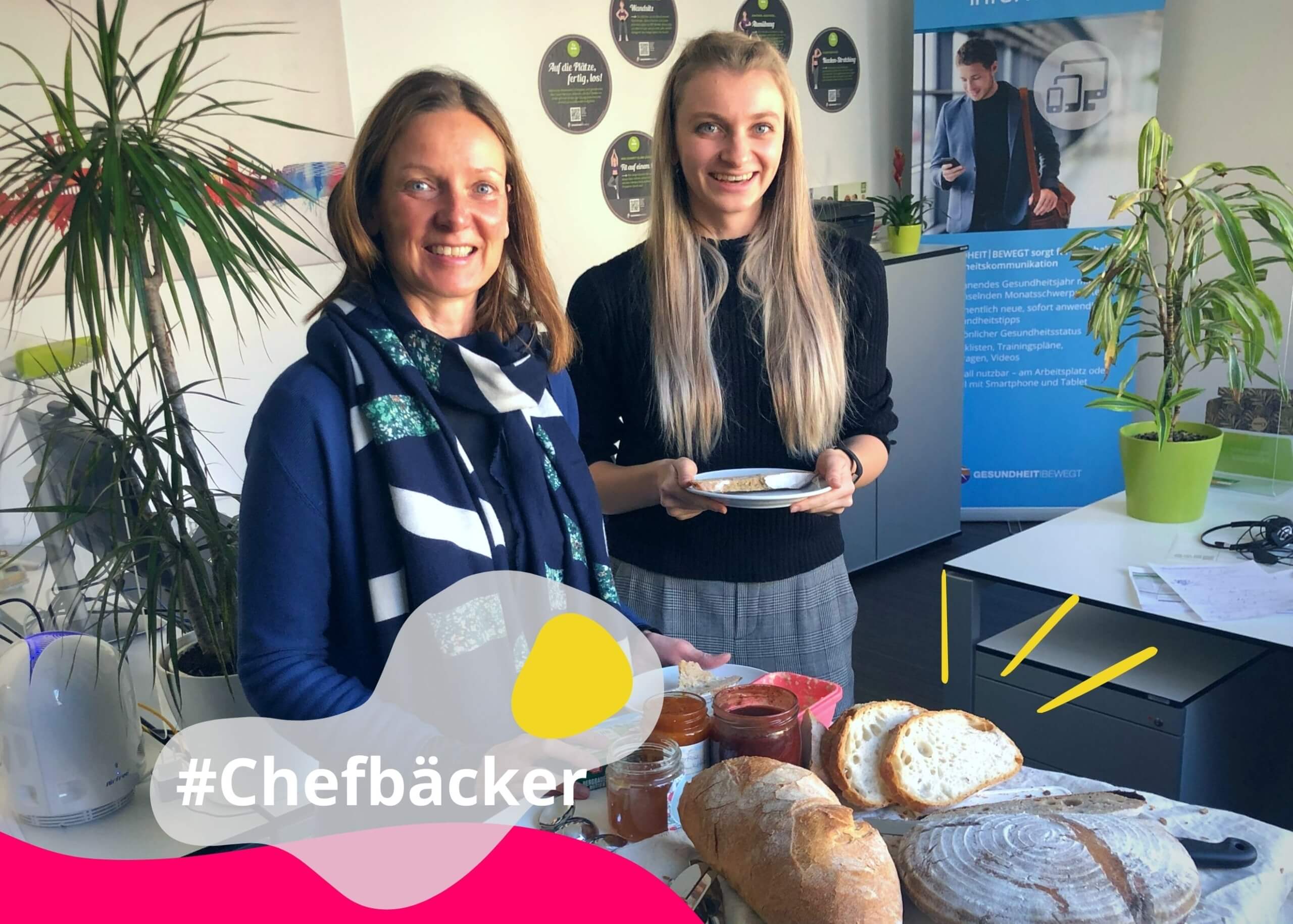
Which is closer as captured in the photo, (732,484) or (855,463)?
(732,484)

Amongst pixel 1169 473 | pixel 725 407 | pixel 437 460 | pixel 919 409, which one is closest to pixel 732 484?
pixel 725 407

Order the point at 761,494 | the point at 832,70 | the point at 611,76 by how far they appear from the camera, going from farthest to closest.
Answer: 1. the point at 832,70
2. the point at 611,76
3. the point at 761,494

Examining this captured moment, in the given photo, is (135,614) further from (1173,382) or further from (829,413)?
(1173,382)

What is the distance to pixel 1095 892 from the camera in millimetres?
860

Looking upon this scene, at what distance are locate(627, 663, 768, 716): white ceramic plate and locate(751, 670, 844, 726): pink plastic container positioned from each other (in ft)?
0.06

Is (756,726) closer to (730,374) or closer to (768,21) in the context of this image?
(730,374)

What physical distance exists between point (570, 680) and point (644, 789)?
0.76 feet

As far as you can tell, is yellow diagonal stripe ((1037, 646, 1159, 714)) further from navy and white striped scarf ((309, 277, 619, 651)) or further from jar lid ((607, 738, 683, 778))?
jar lid ((607, 738, 683, 778))

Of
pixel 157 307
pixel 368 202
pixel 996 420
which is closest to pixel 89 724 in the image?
pixel 157 307

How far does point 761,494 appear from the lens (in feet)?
5.27

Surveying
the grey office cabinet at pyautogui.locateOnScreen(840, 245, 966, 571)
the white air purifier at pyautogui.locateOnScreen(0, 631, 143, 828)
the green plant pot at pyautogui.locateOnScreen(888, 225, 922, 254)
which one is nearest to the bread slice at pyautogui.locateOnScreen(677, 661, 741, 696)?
the white air purifier at pyautogui.locateOnScreen(0, 631, 143, 828)

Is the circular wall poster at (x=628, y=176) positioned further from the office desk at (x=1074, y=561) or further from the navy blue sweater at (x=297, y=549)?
the navy blue sweater at (x=297, y=549)

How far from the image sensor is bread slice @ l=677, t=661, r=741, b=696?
1229 millimetres

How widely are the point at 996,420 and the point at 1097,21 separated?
174 cm
